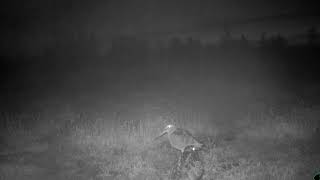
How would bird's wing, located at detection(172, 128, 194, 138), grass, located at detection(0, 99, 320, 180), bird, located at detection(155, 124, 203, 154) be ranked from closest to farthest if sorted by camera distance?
grass, located at detection(0, 99, 320, 180) → bird, located at detection(155, 124, 203, 154) → bird's wing, located at detection(172, 128, 194, 138)

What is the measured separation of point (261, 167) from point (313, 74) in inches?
1724

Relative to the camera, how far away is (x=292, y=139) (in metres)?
15.4

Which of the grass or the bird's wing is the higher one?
the bird's wing

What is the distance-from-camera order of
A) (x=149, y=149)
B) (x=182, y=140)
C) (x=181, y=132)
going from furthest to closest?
1. (x=149, y=149)
2. (x=181, y=132)
3. (x=182, y=140)

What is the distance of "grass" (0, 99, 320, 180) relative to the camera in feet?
39.5

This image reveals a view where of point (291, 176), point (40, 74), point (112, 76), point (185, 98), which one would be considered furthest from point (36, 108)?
point (40, 74)

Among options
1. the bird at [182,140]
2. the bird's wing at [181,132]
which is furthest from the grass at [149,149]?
the bird's wing at [181,132]

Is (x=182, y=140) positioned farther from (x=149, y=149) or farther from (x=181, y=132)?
(x=149, y=149)

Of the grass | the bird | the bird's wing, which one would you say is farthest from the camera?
the bird's wing

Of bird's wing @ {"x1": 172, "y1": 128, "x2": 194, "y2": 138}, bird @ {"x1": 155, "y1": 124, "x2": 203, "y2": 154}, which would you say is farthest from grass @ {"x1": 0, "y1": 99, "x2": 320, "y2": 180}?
bird's wing @ {"x1": 172, "y1": 128, "x2": 194, "y2": 138}

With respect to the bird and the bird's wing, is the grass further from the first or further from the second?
the bird's wing

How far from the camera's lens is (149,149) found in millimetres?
14789

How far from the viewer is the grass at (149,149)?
1203cm

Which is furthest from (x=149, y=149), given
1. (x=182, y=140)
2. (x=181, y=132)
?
(x=182, y=140)
